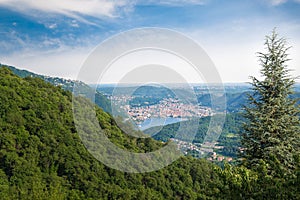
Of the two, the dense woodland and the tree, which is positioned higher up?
the tree

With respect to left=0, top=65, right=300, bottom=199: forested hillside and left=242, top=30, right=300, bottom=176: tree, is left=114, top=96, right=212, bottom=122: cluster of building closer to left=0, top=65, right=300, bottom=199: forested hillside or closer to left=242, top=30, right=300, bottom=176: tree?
left=242, top=30, right=300, bottom=176: tree

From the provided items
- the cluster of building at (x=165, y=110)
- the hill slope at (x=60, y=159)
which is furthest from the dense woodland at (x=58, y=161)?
the cluster of building at (x=165, y=110)

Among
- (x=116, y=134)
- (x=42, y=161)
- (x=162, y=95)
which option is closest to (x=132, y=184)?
(x=116, y=134)

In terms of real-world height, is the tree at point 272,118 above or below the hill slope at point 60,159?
above

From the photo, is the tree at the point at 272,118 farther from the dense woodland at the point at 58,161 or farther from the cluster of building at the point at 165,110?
the dense woodland at the point at 58,161

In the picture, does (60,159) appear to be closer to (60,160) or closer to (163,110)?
(60,160)

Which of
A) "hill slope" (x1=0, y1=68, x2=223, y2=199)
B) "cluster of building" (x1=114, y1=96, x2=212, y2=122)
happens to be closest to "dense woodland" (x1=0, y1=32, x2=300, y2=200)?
"hill slope" (x1=0, y1=68, x2=223, y2=199)

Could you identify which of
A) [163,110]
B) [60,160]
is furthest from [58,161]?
[163,110]
